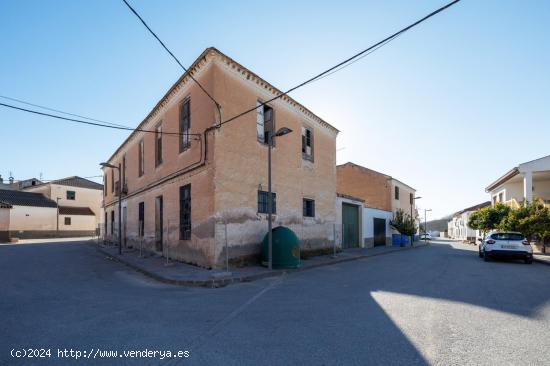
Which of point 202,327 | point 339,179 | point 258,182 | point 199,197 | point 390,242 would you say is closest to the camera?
point 202,327

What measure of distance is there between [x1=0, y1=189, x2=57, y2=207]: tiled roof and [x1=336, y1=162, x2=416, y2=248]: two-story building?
35553mm

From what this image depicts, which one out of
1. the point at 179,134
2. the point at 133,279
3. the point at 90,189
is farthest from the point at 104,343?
the point at 90,189

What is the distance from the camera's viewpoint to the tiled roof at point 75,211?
4115cm

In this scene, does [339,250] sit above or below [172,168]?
below

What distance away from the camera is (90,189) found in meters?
45.8

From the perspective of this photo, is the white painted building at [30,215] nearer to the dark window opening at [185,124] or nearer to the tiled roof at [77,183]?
the tiled roof at [77,183]

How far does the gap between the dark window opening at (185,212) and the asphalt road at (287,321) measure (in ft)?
11.9

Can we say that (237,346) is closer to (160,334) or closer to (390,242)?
(160,334)

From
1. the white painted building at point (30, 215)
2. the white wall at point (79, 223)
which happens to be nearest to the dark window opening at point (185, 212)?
the white painted building at point (30, 215)

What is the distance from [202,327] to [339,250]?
14585mm

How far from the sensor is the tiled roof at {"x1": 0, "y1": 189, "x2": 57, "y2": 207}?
36.7m

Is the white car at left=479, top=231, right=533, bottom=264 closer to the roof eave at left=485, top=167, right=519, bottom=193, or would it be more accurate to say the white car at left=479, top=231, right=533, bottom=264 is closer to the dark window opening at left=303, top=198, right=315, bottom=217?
the dark window opening at left=303, top=198, right=315, bottom=217

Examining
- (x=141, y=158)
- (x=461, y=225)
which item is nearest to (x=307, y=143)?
(x=141, y=158)

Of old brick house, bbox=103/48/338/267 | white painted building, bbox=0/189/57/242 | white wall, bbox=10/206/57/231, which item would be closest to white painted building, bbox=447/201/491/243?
old brick house, bbox=103/48/338/267
